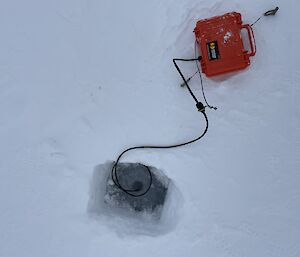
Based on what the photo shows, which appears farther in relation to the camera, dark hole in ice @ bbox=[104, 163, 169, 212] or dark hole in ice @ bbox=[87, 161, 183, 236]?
dark hole in ice @ bbox=[104, 163, 169, 212]

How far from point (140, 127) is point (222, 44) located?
836mm

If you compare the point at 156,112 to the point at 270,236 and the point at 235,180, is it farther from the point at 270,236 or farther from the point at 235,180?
the point at 270,236

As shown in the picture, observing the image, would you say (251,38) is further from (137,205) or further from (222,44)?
(137,205)

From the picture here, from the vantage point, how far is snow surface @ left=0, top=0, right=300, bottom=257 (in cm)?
294

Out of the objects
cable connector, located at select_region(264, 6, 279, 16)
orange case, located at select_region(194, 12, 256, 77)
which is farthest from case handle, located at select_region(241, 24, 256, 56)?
cable connector, located at select_region(264, 6, 279, 16)

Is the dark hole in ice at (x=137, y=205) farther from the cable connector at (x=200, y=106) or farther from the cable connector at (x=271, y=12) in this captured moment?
the cable connector at (x=271, y=12)

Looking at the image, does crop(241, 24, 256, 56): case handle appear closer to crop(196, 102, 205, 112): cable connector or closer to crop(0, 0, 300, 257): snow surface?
crop(0, 0, 300, 257): snow surface

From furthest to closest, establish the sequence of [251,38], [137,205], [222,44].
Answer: [137,205] < [251,38] < [222,44]

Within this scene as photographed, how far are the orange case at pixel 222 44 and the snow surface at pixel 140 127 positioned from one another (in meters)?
0.21

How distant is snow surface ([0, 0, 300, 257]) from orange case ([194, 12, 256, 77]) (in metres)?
0.21

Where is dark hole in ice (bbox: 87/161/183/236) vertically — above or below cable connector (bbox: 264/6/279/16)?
below

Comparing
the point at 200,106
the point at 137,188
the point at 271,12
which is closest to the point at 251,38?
the point at 271,12

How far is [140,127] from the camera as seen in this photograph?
304 cm

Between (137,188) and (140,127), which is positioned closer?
(140,127)
